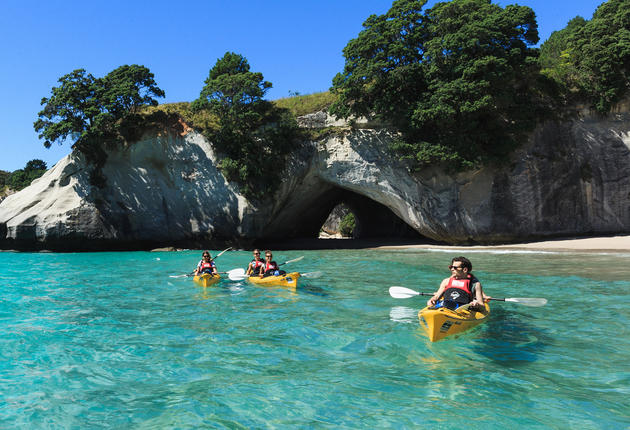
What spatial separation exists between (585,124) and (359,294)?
78.4ft

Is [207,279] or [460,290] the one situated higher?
[460,290]

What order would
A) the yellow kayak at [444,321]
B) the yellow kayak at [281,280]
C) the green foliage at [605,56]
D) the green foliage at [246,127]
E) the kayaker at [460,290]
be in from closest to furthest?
the yellow kayak at [444,321] → the kayaker at [460,290] → the yellow kayak at [281,280] → the green foliage at [605,56] → the green foliage at [246,127]

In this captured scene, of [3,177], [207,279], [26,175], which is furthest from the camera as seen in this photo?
[3,177]

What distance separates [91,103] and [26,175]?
4007cm

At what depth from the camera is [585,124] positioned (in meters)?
26.0

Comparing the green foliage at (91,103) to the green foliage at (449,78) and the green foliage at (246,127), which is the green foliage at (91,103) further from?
the green foliage at (449,78)

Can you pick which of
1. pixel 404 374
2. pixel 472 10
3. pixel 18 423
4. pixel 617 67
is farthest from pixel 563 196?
pixel 18 423

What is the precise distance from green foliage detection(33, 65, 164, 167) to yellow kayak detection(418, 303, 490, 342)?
27.8 metres

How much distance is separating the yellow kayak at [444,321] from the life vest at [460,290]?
1.10ft

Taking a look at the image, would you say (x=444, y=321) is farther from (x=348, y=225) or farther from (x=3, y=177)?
(x=3, y=177)

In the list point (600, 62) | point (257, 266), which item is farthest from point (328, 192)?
point (257, 266)

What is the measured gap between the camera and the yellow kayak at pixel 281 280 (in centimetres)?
1177

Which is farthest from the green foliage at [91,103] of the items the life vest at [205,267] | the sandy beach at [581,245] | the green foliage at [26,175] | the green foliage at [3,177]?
the green foliage at [3,177]

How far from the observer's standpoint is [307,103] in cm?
3073
